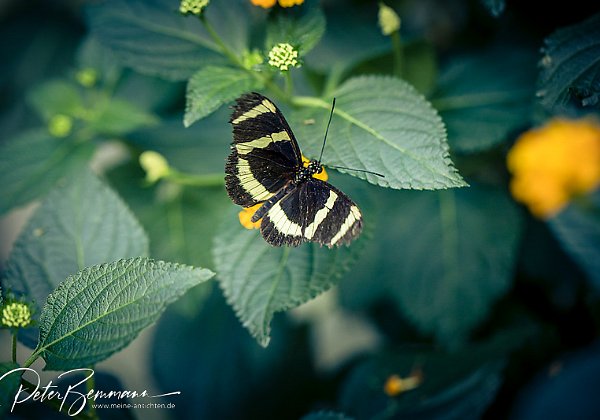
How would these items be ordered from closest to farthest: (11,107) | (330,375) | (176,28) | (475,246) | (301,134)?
(301,134), (176,28), (475,246), (330,375), (11,107)

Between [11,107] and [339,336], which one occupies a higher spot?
[11,107]

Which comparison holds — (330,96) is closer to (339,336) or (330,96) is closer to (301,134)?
(301,134)

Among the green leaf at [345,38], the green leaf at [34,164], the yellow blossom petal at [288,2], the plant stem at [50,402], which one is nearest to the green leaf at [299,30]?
the yellow blossom petal at [288,2]

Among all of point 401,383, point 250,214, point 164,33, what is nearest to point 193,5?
point 164,33

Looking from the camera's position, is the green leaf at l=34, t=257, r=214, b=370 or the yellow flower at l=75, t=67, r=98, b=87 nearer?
the green leaf at l=34, t=257, r=214, b=370

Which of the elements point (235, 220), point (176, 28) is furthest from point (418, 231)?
point (176, 28)

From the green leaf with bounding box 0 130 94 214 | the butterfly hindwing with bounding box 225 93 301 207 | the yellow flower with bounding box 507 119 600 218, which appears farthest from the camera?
the yellow flower with bounding box 507 119 600 218

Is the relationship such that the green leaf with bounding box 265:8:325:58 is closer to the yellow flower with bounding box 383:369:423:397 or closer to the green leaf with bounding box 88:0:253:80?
the green leaf with bounding box 88:0:253:80

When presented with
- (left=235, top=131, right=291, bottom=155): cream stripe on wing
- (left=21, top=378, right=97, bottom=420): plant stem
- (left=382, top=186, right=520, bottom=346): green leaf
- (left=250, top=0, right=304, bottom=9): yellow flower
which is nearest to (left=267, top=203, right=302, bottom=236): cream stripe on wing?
(left=235, top=131, right=291, bottom=155): cream stripe on wing
